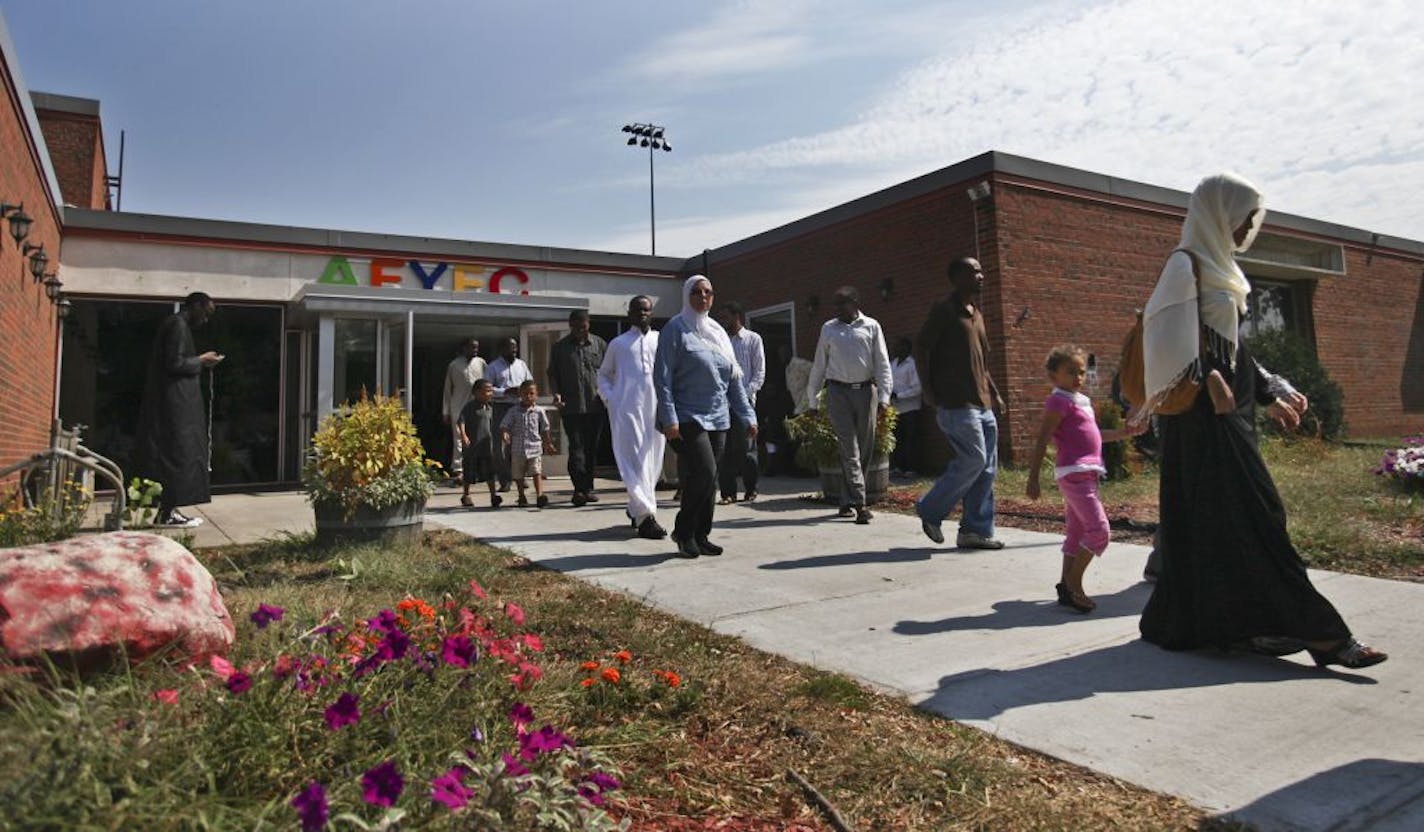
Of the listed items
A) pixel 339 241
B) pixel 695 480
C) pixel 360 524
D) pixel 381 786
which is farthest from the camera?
pixel 339 241

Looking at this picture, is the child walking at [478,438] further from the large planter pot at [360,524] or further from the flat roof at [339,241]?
the flat roof at [339,241]

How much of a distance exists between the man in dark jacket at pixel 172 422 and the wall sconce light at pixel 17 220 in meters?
1.53

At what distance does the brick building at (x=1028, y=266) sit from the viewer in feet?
34.7

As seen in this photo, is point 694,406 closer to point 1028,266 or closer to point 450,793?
point 450,793

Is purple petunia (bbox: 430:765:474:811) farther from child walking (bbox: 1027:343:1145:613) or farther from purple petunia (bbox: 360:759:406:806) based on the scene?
child walking (bbox: 1027:343:1145:613)

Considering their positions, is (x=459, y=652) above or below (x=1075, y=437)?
below

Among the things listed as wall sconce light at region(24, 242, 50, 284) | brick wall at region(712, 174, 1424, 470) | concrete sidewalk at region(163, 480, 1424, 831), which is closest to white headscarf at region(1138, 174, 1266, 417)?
concrete sidewalk at region(163, 480, 1424, 831)

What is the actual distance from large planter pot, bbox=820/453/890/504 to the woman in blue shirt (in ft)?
9.29

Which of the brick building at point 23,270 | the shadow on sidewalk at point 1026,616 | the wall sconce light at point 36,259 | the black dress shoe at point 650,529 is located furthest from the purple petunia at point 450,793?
the wall sconce light at point 36,259

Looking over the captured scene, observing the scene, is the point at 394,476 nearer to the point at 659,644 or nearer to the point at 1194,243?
the point at 659,644

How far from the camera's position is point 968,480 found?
5.72 metres

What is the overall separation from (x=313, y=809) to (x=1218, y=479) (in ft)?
10.7

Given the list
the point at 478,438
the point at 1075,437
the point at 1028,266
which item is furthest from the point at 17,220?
the point at 1028,266

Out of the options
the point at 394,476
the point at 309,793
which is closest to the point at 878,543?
the point at 394,476
